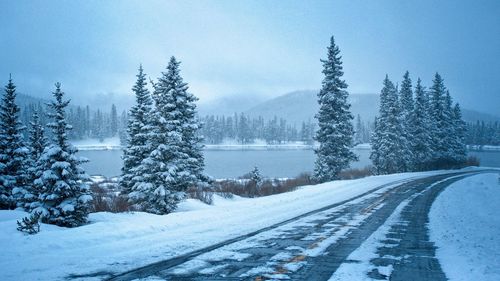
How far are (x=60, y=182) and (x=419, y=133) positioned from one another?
167ft

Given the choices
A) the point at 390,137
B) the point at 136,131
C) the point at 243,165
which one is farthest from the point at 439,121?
the point at 136,131

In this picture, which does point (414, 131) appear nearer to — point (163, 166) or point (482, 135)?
point (163, 166)

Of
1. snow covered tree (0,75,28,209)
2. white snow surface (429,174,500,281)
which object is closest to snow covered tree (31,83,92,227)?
snow covered tree (0,75,28,209)

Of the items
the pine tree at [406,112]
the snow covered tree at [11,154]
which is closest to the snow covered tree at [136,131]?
the snow covered tree at [11,154]

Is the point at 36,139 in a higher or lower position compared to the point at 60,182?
higher

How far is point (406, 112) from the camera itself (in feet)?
171

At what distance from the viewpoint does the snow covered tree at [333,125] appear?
115ft

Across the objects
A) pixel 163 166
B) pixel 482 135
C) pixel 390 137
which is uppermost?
pixel 482 135

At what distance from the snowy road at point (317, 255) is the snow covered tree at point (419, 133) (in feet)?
146

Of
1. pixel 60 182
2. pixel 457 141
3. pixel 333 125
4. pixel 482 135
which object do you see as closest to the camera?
pixel 60 182

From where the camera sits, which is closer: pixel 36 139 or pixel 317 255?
pixel 317 255

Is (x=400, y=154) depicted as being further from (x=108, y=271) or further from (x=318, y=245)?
(x=108, y=271)

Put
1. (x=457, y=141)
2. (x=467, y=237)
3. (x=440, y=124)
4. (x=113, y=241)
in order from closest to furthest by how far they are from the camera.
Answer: (x=113, y=241) < (x=467, y=237) < (x=440, y=124) < (x=457, y=141)

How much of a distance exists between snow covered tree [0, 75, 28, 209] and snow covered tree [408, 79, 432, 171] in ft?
157
